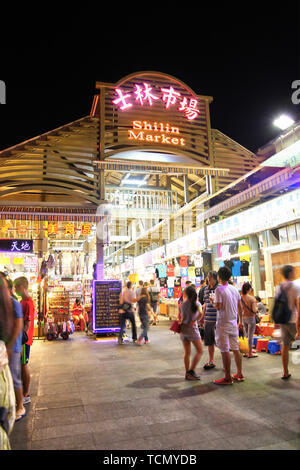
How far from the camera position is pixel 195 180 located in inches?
605

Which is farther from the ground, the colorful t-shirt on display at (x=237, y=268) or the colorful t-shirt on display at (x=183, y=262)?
the colorful t-shirt on display at (x=183, y=262)

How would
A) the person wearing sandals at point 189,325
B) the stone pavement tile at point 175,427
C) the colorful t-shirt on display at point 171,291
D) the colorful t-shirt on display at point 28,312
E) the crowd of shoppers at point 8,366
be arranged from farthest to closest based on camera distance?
the colorful t-shirt on display at point 171,291
the person wearing sandals at point 189,325
the colorful t-shirt on display at point 28,312
the stone pavement tile at point 175,427
the crowd of shoppers at point 8,366

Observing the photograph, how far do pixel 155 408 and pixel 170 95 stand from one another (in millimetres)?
10763

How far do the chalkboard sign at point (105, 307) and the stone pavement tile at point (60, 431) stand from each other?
7.36 metres

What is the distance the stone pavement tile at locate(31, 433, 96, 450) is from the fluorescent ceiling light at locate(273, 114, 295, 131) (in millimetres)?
9111

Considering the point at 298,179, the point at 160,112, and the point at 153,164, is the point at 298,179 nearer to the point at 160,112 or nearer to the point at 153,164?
the point at 153,164

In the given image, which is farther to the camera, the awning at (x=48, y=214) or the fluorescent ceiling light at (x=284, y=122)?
the awning at (x=48, y=214)

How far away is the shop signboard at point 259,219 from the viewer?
7594mm

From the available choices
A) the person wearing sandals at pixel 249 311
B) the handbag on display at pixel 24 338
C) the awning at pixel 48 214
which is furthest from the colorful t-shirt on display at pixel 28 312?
the awning at pixel 48 214

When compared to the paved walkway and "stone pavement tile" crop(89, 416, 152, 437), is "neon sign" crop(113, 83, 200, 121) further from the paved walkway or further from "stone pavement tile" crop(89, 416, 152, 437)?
"stone pavement tile" crop(89, 416, 152, 437)

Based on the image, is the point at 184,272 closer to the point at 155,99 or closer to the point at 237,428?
the point at 155,99

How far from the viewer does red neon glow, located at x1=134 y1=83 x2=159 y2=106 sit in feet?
38.0

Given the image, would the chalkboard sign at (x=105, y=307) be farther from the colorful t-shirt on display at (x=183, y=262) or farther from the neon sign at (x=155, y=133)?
the neon sign at (x=155, y=133)

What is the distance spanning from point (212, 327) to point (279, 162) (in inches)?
203
